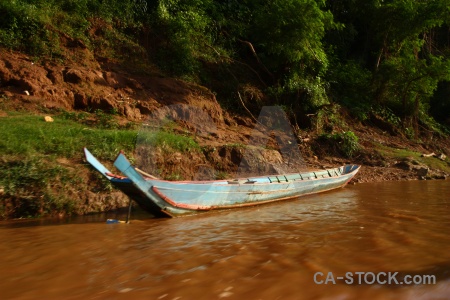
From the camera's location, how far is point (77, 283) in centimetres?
326

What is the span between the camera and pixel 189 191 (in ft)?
21.3

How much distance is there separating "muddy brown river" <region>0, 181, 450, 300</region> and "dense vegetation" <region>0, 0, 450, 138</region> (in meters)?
8.93

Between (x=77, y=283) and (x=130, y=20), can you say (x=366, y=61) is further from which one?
(x=77, y=283)

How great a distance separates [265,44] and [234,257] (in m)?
13.0

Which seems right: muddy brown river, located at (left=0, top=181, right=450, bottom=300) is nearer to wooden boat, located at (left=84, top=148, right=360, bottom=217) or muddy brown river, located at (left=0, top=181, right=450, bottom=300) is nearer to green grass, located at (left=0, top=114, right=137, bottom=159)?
wooden boat, located at (left=84, top=148, right=360, bottom=217)

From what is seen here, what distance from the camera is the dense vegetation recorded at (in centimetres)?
1308

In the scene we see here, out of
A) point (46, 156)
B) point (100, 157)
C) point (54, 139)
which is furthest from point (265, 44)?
point (46, 156)

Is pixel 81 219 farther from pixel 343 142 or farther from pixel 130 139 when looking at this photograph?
pixel 343 142

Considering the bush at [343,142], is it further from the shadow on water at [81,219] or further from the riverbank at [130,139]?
the shadow on water at [81,219]

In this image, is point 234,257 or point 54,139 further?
point 54,139

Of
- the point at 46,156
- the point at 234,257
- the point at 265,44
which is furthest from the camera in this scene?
the point at 265,44

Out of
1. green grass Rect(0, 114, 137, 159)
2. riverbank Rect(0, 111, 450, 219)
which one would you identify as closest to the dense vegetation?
riverbank Rect(0, 111, 450, 219)

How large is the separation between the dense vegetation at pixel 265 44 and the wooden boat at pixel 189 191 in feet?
22.7

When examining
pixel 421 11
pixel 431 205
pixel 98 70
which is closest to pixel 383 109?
pixel 421 11
